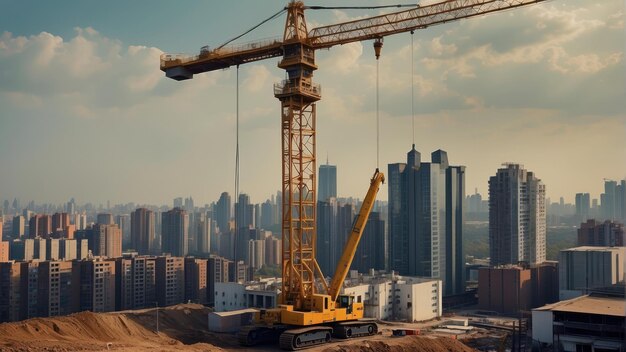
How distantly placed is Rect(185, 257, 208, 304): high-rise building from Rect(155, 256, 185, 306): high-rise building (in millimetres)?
655

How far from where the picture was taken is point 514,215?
53.0 meters

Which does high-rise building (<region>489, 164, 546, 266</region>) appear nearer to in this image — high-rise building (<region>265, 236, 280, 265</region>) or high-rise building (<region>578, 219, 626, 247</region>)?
high-rise building (<region>578, 219, 626, 247</region>)

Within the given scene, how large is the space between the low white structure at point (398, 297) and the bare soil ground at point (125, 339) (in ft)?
35.9

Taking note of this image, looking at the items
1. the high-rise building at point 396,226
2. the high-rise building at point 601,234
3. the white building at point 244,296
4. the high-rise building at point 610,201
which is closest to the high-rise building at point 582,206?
the high-rise building at point 610,201

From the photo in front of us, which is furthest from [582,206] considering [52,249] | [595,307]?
[52,249]

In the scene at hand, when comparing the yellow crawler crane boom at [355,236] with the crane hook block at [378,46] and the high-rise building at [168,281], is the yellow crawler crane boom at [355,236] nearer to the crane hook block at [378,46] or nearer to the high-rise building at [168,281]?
the crane hook block at [378,46]

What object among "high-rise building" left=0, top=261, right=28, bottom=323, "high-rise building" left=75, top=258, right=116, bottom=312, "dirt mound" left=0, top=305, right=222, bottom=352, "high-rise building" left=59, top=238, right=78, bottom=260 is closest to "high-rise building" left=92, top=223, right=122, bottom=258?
"high-rise building" left=59, top=238, right=78, bottom=260

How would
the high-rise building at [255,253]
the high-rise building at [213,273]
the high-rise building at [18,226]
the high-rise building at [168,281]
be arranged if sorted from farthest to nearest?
the high-rise building at [255,253] < the high-rise building at [18,226] < the high-rise building at [213,273] < the high-rise building at [168,281]

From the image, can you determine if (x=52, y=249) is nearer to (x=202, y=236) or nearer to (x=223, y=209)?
(x=202, y=236)

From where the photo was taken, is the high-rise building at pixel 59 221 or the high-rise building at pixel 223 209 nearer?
the high-rise building at pixel 59 221

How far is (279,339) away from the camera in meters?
19.7

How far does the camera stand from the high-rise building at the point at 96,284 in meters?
40.0

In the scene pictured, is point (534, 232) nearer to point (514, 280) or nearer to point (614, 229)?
point (614, 229)

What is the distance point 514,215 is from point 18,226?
52718mm
